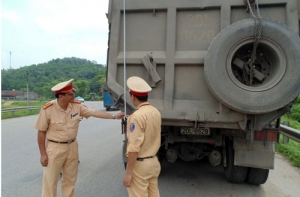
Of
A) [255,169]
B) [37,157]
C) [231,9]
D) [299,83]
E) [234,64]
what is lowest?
[37,157]

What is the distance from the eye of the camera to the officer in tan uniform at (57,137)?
9.32 feet

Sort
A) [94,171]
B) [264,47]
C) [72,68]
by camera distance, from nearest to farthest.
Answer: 1. [264,47]
2. [94,171]
3. [72,68]

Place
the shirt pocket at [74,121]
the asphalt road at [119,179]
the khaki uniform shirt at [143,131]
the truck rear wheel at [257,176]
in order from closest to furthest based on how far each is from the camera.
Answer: the khaki uniform shirt at [143,131]
the shirt pocket at [74,121]
the asphalt road at [119,179]
the truck rear wheel at [257,176]

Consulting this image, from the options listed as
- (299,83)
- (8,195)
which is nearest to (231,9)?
(299,83)

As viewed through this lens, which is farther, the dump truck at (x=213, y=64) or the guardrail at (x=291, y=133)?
the guardrail at (x=291, y=133)

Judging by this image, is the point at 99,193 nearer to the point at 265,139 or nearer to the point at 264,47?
the point at 265,139

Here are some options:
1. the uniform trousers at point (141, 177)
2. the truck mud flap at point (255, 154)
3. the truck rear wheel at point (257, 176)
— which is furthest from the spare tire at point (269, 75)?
the truck rear wheel at point (257, 176)

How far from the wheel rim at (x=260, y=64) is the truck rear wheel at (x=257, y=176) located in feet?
4.90

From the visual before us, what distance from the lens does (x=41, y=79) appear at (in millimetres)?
67750

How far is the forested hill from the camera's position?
201ft

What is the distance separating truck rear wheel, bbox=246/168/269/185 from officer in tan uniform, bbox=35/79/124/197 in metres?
2.58

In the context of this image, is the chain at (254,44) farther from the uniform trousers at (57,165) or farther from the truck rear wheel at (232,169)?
the uniform trousers at (57,165)

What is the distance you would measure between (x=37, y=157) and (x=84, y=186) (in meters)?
2.20

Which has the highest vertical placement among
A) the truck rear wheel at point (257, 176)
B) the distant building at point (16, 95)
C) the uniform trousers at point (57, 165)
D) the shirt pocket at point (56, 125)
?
the shirt pocket at point (56, 125)
